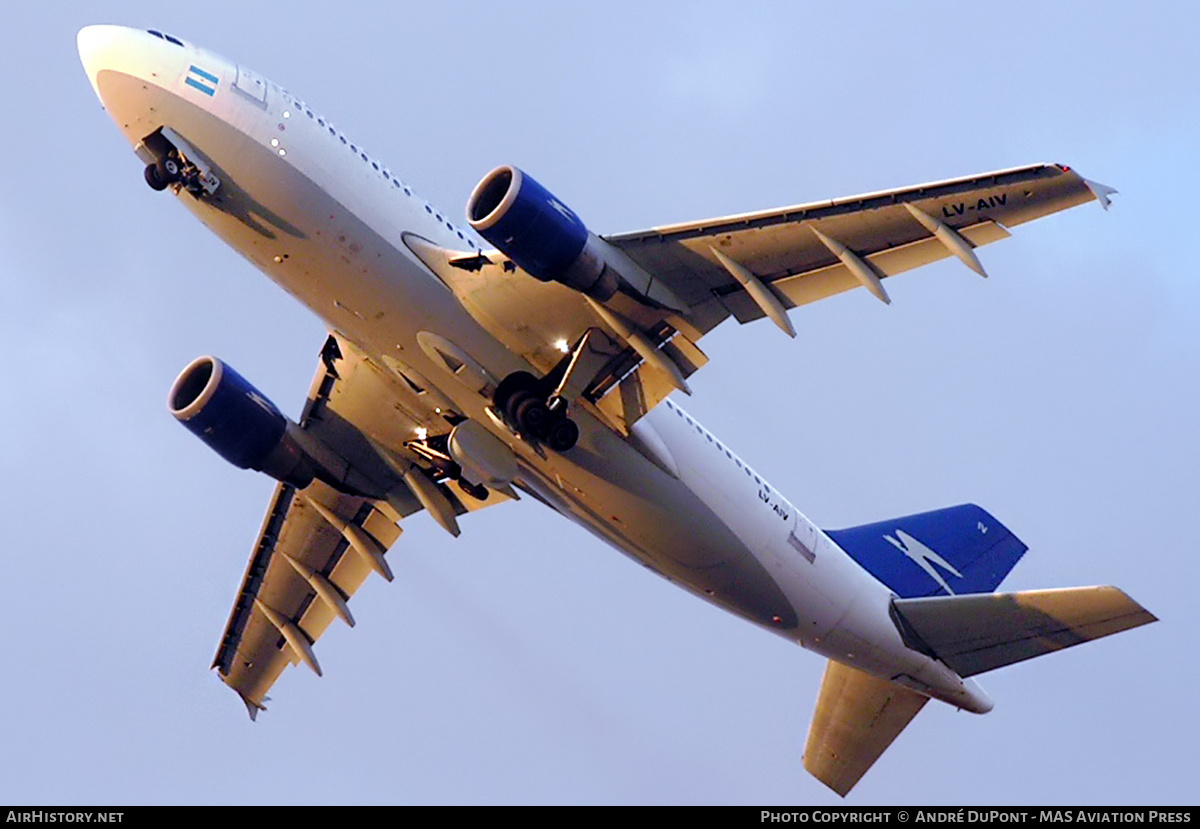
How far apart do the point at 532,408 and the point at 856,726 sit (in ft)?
40.7

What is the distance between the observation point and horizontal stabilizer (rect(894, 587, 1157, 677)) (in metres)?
33.7

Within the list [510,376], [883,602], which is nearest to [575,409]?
[510,376]

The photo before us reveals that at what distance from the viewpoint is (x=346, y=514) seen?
40062 millimetres

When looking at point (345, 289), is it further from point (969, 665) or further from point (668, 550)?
point (969, 665)

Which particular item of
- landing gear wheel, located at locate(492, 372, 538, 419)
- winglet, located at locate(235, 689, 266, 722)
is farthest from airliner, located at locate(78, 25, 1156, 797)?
winglet, located at locate(235, 689, 266, 722)

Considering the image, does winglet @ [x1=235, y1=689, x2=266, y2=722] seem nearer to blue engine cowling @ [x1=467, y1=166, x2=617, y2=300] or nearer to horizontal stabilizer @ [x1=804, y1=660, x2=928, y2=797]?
horizontal stabilizer @ [x1=804, y1=660, x2=928, y2=797]

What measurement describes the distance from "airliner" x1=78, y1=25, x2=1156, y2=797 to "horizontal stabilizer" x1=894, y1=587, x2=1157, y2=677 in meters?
0.06

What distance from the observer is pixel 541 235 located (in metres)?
29.4

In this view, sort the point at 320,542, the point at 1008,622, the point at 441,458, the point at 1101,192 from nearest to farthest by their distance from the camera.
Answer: the point at 1101,192
the point at 1008,622
the point at 441,458
the point at 320,542

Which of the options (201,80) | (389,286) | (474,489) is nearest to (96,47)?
(201,80)

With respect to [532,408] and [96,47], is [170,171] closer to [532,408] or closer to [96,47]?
[96,47]

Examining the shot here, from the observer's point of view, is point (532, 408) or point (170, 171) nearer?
point (170, 171)

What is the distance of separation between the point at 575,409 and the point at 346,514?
31.4ft

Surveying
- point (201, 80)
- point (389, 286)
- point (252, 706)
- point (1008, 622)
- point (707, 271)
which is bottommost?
point (252, 706)
